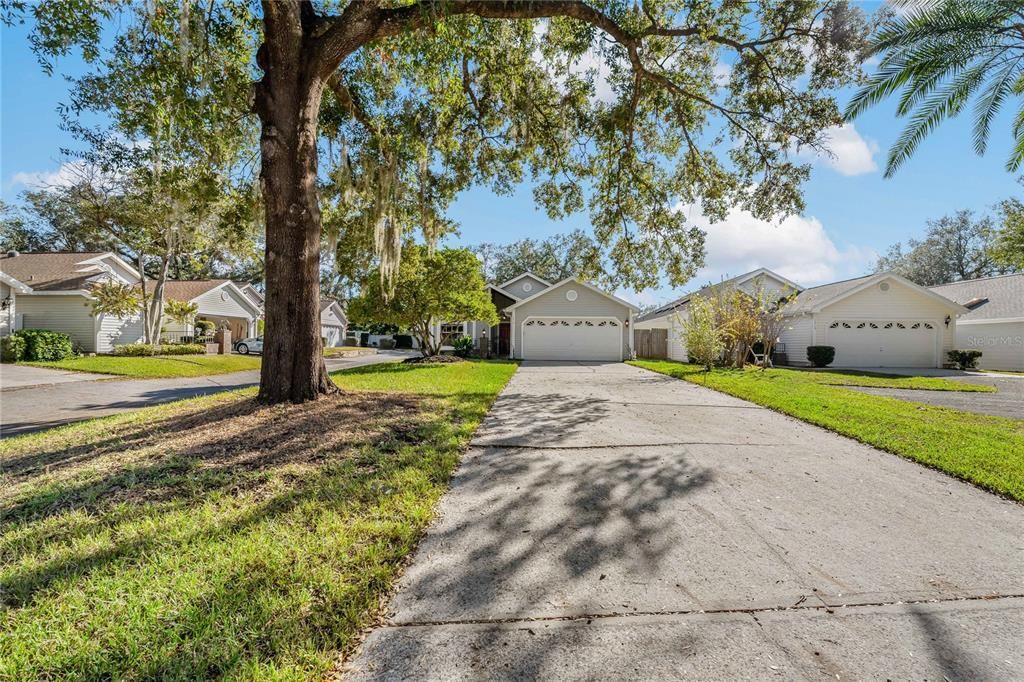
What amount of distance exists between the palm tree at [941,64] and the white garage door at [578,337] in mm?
13063

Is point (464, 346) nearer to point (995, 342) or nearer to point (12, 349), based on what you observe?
point (12, 349)

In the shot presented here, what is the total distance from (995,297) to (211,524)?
30.1 meters

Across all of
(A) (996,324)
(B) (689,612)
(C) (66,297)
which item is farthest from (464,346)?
(A) (996,324)

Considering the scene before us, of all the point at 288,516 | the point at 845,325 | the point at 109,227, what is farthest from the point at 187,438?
the point at 845,325

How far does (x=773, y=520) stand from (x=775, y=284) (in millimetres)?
24101

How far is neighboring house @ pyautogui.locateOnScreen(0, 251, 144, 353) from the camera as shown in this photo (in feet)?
62.0

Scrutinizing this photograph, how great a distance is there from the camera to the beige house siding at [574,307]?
20.9 metres

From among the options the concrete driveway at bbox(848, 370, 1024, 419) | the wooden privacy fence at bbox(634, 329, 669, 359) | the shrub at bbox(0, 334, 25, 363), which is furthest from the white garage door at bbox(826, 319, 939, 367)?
the shrub at bbox(0, 334, 25, 363)

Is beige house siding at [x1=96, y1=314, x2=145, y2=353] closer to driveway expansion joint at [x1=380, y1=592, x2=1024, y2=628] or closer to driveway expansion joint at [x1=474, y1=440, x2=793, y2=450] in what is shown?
driveway expansion joint at [x1=474, y1=440, x2=793, y2=450]

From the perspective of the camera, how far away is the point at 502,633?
1.95 meters

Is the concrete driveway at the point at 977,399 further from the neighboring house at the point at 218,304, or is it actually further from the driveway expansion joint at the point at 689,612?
the neighboring house at the point at 218,304

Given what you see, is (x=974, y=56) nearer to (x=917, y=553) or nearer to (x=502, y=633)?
(x=917, y=553)

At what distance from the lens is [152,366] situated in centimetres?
1509

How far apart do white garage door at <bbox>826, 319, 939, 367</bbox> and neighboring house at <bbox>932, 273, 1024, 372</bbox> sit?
2480mm
